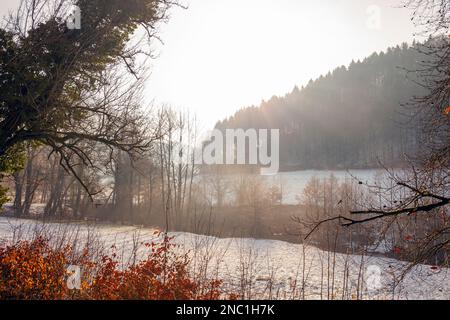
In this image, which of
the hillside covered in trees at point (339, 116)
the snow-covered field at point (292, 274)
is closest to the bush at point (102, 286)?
the snow-covered field at point (292, 274)

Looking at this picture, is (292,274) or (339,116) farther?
(339,116)

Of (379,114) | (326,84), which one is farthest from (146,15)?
(326,84)

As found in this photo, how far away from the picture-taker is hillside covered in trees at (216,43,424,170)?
61969 mm

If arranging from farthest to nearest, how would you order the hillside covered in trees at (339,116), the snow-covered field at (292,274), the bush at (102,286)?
the hillside covered in trees at (339,116)
the snow-covered field at (292,274)
the bush at (102,286)

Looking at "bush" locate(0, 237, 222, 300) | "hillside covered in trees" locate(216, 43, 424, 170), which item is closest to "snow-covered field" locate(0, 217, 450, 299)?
"bush" locate(0, 237, 222, 300)

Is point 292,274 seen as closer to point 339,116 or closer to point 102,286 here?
point 102,286

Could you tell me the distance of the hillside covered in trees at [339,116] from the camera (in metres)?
62.0

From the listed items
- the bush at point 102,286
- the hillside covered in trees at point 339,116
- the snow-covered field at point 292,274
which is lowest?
the snow-covered field at point 292,274

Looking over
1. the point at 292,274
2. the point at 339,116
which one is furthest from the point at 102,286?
the point at 339,116

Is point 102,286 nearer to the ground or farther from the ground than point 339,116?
nearer to the ground

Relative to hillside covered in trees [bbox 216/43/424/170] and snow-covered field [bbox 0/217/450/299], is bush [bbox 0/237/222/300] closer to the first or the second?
snow-covered field [bbox 0/217/450/299]

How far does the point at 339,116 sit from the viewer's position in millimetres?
69938

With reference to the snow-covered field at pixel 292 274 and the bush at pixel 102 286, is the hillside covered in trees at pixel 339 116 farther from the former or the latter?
the bush at pixel 102 286

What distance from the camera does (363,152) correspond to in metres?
62.2
